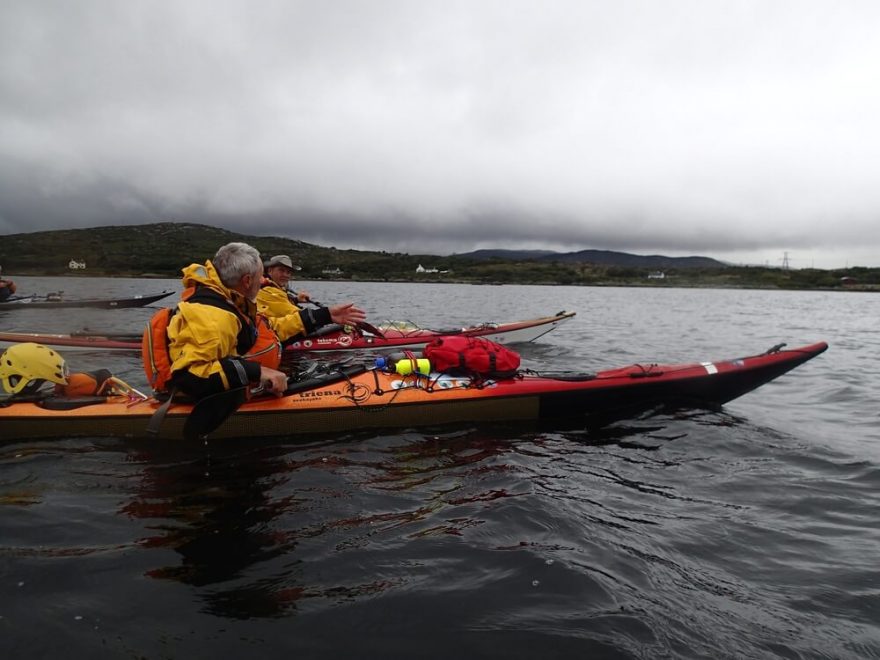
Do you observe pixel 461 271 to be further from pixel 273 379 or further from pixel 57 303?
pixel 273 379

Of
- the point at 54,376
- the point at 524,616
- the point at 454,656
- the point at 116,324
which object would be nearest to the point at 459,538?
the point at 524,616

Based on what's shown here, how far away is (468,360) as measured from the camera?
750 centimetres

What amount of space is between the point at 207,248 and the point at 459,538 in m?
108

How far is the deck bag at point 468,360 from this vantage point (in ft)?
24.6

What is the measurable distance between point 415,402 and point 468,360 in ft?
3.27

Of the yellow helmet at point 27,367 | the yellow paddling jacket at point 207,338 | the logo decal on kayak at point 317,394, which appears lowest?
the logo decal on kayak at point 317,394

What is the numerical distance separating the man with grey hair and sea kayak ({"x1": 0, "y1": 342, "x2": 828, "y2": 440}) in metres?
0.86

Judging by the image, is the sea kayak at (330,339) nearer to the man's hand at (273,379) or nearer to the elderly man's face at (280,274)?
the elderly man's face at (280,274)

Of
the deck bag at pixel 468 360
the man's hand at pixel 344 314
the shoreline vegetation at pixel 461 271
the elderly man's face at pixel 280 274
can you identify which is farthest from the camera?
the shoreline vegetation at pixel 461 271

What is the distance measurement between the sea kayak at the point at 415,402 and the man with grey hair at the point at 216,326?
2.82 feet

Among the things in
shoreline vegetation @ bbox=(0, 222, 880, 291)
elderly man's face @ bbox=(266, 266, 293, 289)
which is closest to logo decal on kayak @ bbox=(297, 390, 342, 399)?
elderly man's face @ bbox=(266, 266, 293, 289)

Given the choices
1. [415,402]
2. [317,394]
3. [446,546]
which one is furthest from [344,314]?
[446,546]

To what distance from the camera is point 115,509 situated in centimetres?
471

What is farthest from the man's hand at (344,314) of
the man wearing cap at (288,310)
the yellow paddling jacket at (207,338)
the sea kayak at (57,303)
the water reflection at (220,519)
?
the sea kayak at (57,303)
